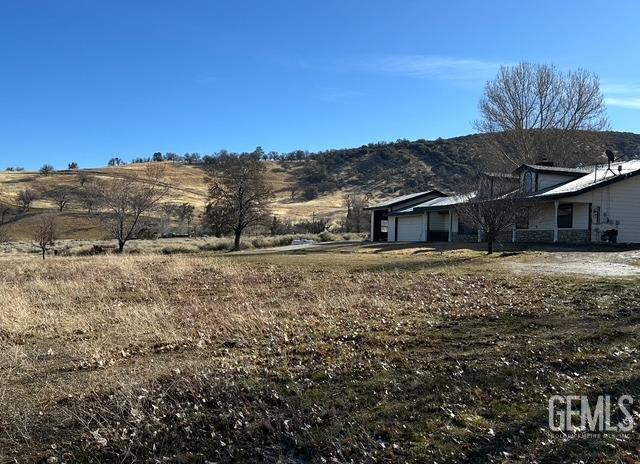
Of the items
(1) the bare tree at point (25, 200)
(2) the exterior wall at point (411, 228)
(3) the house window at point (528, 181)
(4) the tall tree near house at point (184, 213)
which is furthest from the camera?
(1) the bare tree at point (25, 200)

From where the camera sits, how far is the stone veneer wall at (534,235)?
31203 millimetres

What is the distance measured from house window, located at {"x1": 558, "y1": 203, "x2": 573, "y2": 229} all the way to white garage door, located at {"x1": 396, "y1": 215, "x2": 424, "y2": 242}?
13388 mm

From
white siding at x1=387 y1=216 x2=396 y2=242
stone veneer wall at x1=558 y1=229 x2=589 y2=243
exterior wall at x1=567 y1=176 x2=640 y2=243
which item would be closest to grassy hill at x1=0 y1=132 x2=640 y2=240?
white siding at x1=387 y1=216 x2=396 y2=242

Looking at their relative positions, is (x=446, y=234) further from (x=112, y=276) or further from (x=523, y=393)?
(x=523, y=393)

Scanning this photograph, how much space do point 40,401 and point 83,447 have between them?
4.31ft

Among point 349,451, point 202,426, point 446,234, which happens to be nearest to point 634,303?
point 349,451

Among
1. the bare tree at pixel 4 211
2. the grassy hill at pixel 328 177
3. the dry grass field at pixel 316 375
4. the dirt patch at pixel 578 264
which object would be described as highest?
the grassy hill at pixel 328 177

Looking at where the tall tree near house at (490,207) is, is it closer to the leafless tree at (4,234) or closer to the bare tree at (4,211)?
the leafless tree at (4,234)

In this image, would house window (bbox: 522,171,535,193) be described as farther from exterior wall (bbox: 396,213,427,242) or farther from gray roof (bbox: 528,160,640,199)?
exterior wall (bbox: 396,213,427,242)

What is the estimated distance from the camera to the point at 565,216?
3073cm

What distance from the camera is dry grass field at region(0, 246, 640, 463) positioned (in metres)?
4.57

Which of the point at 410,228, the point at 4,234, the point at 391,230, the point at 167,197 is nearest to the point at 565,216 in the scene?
the point at 410,228

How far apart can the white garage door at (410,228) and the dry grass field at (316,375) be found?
32.5 m

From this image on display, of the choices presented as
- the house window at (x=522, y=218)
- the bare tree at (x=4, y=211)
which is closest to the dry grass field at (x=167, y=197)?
the bare tree at (x=4, y=211)
